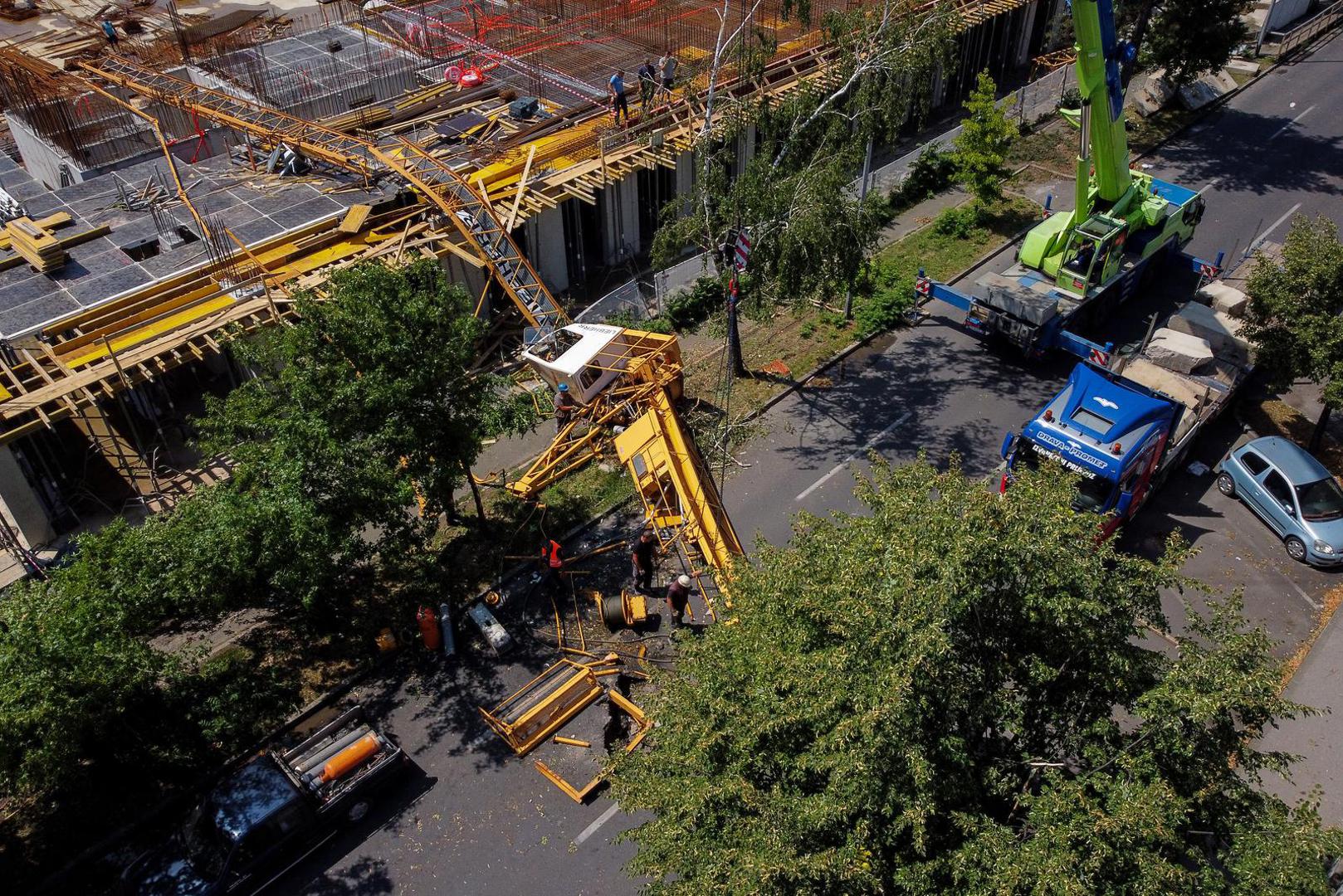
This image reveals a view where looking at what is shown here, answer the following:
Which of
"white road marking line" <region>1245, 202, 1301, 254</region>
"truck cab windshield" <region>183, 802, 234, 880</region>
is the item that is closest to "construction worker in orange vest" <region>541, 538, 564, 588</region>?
"truck cab windshield" <region>183, 802, 234, 880</region>

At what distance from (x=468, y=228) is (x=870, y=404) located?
453 inches

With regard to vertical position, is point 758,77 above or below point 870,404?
above

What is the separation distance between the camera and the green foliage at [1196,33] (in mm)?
33656

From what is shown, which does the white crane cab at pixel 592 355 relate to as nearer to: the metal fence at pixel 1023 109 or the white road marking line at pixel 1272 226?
the metal fence at pixel 1023 109

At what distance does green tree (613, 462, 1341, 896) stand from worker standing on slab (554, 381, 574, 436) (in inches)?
428

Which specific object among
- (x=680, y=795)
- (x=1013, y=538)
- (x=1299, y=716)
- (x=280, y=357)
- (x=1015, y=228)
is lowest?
(x=1299, y=716)

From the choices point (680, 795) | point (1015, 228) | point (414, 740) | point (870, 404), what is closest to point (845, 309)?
point (870, 404)

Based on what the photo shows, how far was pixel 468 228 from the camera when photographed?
25.0 metres

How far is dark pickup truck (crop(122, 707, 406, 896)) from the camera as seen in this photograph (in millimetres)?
14906

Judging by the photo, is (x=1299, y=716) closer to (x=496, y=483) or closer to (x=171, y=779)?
(x=496, y=483)

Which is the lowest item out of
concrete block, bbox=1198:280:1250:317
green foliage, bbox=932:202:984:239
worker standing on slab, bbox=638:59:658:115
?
green foliage, bbox=932:202:984:239

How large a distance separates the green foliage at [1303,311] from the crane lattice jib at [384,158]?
643 inches

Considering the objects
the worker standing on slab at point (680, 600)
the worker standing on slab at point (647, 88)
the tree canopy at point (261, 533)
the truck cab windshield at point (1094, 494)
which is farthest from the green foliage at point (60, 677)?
the worker standing on slab at point (647, 88)

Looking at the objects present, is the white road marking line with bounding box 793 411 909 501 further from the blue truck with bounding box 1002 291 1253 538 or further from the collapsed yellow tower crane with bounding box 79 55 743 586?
the collapsed yellow tower crane with bounding box 79 55 743 586
